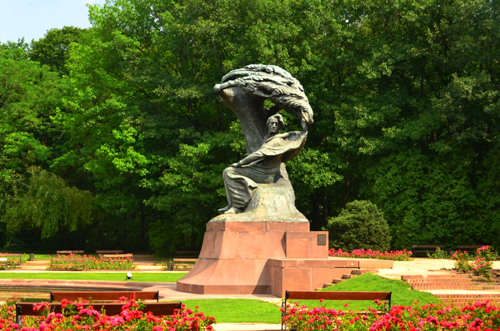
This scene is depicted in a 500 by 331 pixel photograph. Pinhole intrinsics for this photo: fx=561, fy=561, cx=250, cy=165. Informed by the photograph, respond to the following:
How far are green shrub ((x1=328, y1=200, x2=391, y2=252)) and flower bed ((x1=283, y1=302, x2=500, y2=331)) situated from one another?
49.2 feet

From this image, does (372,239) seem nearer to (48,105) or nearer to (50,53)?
(48,105)

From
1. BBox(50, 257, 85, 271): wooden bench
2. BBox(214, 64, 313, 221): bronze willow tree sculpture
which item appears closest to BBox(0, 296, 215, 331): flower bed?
BBox(214, 64, 313, 221): bronze willow tree sculpture

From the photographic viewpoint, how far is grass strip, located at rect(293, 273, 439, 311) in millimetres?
9438

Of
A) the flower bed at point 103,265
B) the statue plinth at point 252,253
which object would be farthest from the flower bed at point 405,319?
the flower bed at point 103,265

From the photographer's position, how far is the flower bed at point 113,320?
6.29 metres

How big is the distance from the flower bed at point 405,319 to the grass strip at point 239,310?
4.47 feet

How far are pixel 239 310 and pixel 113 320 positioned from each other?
4023mm

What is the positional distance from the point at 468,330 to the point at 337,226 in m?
16.6

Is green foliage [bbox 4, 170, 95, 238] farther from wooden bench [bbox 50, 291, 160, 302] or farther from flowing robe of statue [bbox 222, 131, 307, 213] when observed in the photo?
wooden bench [bbox 50, 291, 160, 302]

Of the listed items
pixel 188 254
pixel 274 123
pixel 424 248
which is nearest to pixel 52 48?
pixel 188 254

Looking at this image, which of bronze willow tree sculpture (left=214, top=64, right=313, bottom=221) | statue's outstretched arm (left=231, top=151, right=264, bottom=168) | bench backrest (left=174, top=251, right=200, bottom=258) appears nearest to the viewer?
bronze willow tree sculpture (left=214, top=64, right=313, bottom=221)

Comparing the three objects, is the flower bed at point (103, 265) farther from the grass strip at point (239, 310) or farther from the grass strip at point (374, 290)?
the grass strip at point (374, 290)

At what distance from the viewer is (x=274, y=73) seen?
1538 centimetres

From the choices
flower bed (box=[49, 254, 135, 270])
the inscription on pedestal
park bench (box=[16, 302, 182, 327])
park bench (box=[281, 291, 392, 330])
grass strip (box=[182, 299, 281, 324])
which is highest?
the inscription on pedestal
